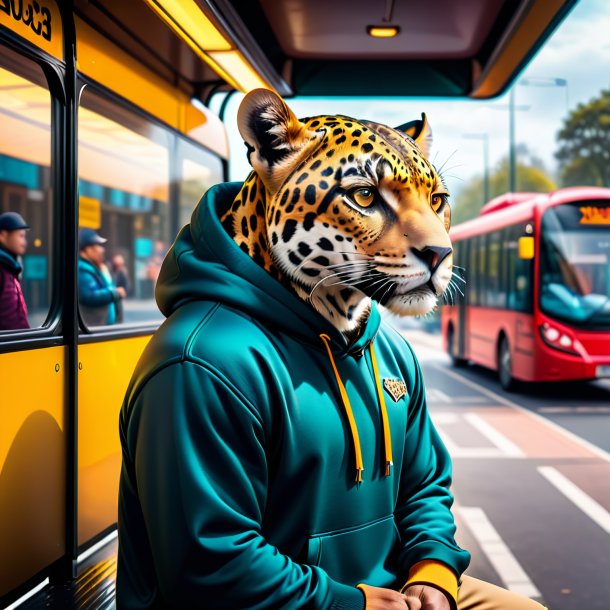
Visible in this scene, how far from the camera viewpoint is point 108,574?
12.8 ft

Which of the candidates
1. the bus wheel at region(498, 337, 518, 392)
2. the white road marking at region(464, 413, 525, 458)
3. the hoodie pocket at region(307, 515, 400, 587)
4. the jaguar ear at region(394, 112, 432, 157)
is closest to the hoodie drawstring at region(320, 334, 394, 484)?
the hoodie pocket at region(307, 515, 400, 587)

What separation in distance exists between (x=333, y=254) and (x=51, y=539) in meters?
2.62

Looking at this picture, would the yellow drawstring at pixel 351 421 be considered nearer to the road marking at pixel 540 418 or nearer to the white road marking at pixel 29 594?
the white road marking at pixel 29 594

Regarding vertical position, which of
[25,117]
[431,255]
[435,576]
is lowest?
[435,576]

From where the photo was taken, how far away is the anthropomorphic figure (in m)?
1.57

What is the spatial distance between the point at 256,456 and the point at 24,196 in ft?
10.5

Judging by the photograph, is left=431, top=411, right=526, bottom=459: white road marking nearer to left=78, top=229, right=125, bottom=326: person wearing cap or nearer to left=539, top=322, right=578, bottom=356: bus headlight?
left=539, top=322, right=578, bottom=356: bus headlight

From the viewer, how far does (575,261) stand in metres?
12.5

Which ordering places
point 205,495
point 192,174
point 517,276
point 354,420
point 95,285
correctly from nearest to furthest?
point 205,495
point 354,420
point 95,285
point 192,174
point 517,276

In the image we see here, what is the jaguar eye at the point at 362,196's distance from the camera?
5.65 feet

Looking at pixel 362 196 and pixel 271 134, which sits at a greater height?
pixel 271 134

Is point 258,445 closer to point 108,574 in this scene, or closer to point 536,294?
point 108,574

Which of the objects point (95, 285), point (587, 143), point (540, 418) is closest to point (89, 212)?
point (95, 285)

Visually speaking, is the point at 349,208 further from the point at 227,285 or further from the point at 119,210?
the point at 119,210
